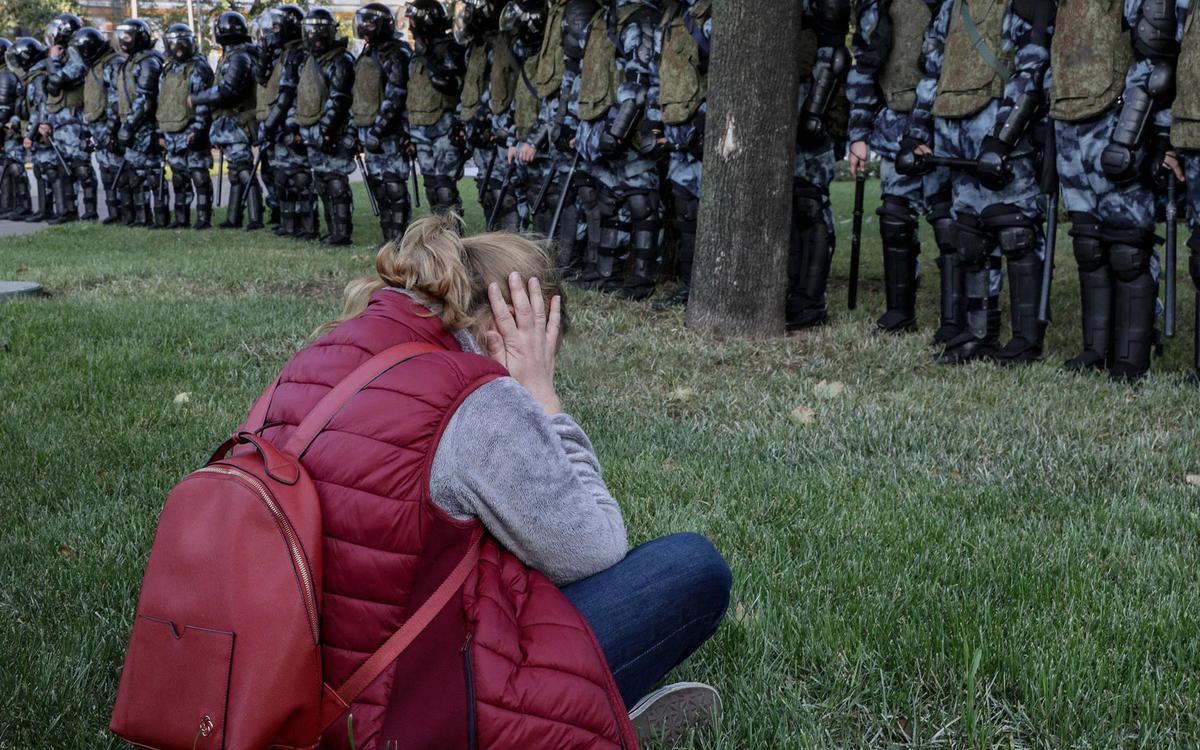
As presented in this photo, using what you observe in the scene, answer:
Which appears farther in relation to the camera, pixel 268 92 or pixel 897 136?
pixel 268 92

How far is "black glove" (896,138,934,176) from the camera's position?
21.4ft

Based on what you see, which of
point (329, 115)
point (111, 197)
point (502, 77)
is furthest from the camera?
point (111, 197)

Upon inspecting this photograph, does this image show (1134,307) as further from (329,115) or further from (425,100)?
(329,115)

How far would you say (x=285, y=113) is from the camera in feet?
45.1

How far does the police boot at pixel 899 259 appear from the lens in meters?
6.96

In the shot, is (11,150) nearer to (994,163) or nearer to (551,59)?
(551,59)

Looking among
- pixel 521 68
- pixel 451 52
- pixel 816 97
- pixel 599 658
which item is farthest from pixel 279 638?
pixel 451 52

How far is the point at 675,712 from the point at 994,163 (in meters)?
4.27

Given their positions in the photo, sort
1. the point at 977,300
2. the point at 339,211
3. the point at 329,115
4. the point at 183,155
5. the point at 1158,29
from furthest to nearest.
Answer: the point at 183,155, the point at 339,211, the point at 329,115, the point at 977,300, the point at 1158,29

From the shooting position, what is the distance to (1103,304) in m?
5.74

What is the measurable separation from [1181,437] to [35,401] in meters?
4.66

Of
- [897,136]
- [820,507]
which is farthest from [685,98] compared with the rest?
[820,507]

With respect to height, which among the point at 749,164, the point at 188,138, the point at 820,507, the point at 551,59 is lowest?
the point at 820,507

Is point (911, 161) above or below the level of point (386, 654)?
above
